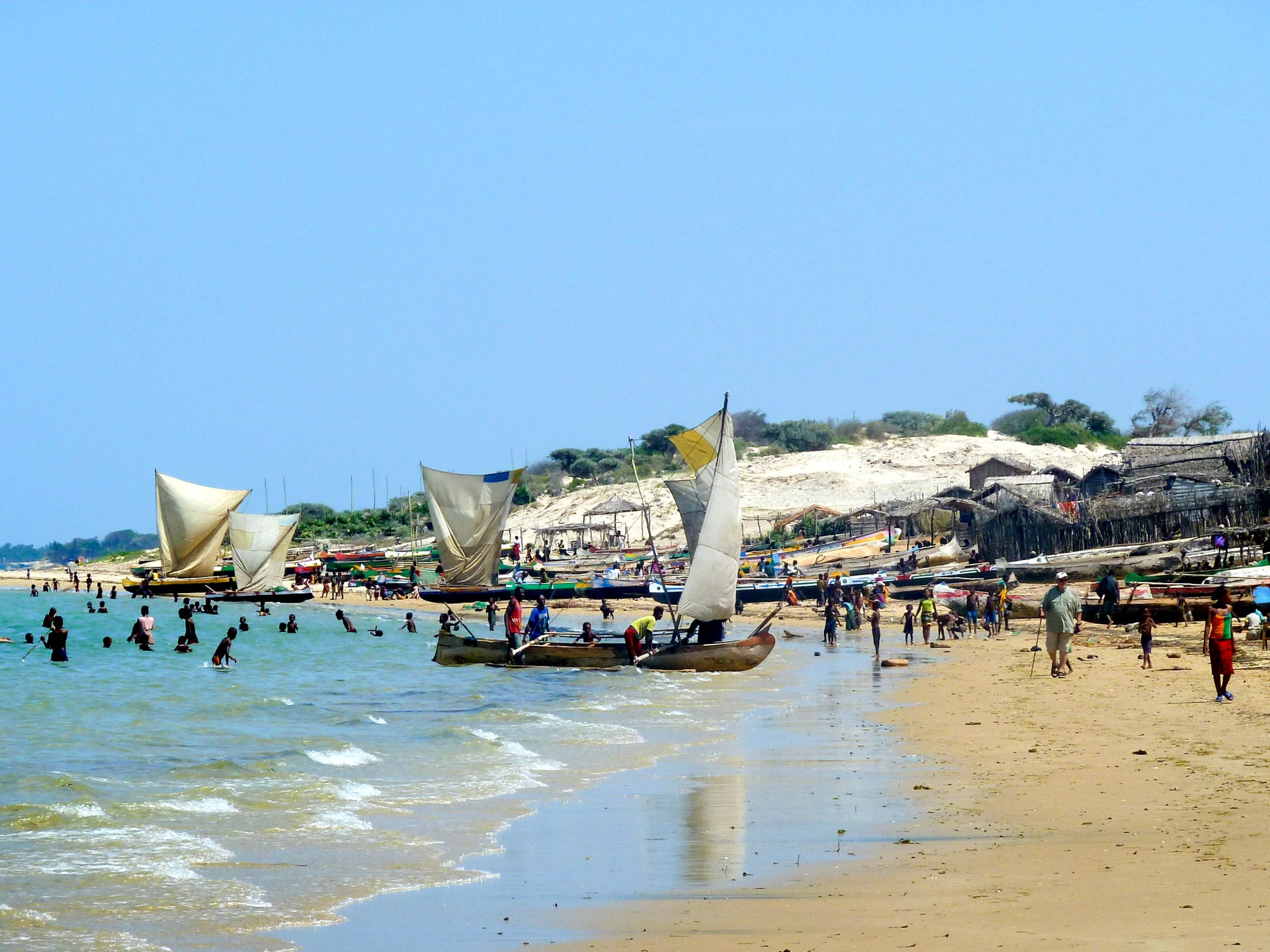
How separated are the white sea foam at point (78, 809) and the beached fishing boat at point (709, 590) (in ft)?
48.6

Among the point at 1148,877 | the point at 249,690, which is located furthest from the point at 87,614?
the point at 1148,877

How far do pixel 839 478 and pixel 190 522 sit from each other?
43.9m

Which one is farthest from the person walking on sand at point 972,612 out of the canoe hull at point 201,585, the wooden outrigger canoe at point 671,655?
the canoe hull at point 201,585

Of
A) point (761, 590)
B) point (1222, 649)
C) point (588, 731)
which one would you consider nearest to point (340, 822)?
point (588, 731)

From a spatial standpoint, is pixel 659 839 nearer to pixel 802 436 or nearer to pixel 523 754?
pixel 523 754

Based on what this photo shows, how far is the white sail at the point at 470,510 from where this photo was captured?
39.0 m

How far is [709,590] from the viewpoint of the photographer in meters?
26.8

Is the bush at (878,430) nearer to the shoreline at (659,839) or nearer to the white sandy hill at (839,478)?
the white sandy hill at (839,478)

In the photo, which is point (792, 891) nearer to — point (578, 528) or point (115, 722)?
point (115, 722)

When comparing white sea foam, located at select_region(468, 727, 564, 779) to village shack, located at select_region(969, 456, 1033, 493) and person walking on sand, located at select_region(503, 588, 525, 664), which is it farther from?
village shack, located at select_region(969, 456, 1033, 493)

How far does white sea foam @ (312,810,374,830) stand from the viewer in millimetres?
11828

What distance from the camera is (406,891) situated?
30.3ft

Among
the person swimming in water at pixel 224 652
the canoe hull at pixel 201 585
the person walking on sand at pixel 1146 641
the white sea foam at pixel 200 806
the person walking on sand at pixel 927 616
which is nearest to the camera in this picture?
the white sea foam at pixel 200 806

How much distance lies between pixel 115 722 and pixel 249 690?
6.17 meters
